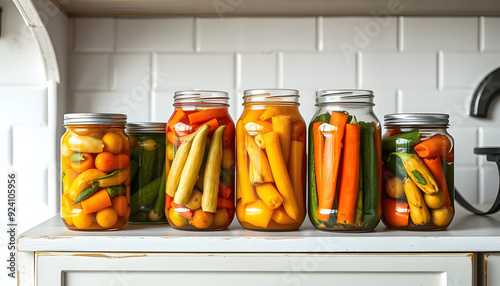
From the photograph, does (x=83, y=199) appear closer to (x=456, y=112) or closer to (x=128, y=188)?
(x=128, y=188)

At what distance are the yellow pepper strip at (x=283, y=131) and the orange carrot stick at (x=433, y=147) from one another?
0.22 meters

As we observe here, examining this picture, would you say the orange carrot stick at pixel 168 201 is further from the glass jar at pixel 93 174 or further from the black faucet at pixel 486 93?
the black faucet at pixel 486 93

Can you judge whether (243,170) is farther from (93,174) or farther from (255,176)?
(93,174)

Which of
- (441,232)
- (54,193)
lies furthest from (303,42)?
(54,193)

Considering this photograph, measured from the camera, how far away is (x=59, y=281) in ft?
2.49

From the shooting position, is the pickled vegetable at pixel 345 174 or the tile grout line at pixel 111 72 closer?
the pickled vegetable at pixel 345 174

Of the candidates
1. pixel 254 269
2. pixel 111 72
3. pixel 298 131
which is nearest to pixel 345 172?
pixel 298 131

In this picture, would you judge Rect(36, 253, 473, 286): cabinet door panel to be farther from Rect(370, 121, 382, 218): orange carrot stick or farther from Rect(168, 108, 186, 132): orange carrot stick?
Rect(168, 108, 186, 132): orange carrot stick

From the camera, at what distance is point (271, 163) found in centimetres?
80

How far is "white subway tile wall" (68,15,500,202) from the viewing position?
46.0 inches

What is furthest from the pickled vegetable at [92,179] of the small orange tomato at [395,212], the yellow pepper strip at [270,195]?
the small orange tomato at [395,212]

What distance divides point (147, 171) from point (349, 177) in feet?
1.25

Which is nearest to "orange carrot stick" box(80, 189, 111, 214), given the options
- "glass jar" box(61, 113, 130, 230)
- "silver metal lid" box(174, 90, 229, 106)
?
"glass jar" box(61, 113, 130, 230)

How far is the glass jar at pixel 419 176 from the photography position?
2.65 feet
